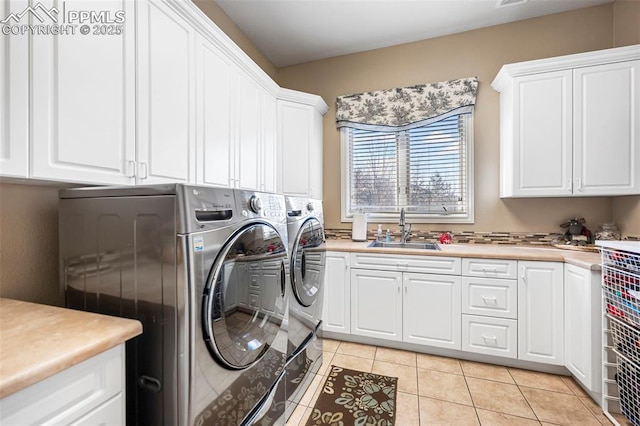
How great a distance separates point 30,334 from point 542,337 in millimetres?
2769

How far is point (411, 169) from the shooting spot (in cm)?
302

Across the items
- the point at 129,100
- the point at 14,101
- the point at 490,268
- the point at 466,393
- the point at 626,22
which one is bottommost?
the point at 466,393

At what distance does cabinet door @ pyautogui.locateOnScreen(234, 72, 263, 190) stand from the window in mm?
1181

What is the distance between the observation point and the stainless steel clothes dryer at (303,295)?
5.57 ft

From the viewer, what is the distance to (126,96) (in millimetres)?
1248

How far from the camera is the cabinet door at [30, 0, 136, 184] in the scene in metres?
0.98

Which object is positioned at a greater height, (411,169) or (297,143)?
(297,143)

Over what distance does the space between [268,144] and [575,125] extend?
99.4 inches

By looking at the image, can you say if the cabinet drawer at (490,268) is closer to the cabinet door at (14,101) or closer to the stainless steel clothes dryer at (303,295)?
the stainless steel clothes dryer at (303,295)

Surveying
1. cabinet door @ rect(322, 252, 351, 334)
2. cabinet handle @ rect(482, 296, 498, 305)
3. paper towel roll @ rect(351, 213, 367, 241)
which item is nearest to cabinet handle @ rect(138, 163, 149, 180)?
cabinet door @ rect(322, 252, 351, 334)

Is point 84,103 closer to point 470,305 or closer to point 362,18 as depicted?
point 362,18

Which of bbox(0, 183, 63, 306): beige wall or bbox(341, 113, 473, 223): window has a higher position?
bbox(341, 113, 473, 223): window

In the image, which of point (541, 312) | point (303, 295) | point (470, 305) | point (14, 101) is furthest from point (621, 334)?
point (14, 101)

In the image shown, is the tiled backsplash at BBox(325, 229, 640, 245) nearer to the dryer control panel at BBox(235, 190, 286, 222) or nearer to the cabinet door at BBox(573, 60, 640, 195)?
the cabinet door at BBox(573, 60, 640, 195)
